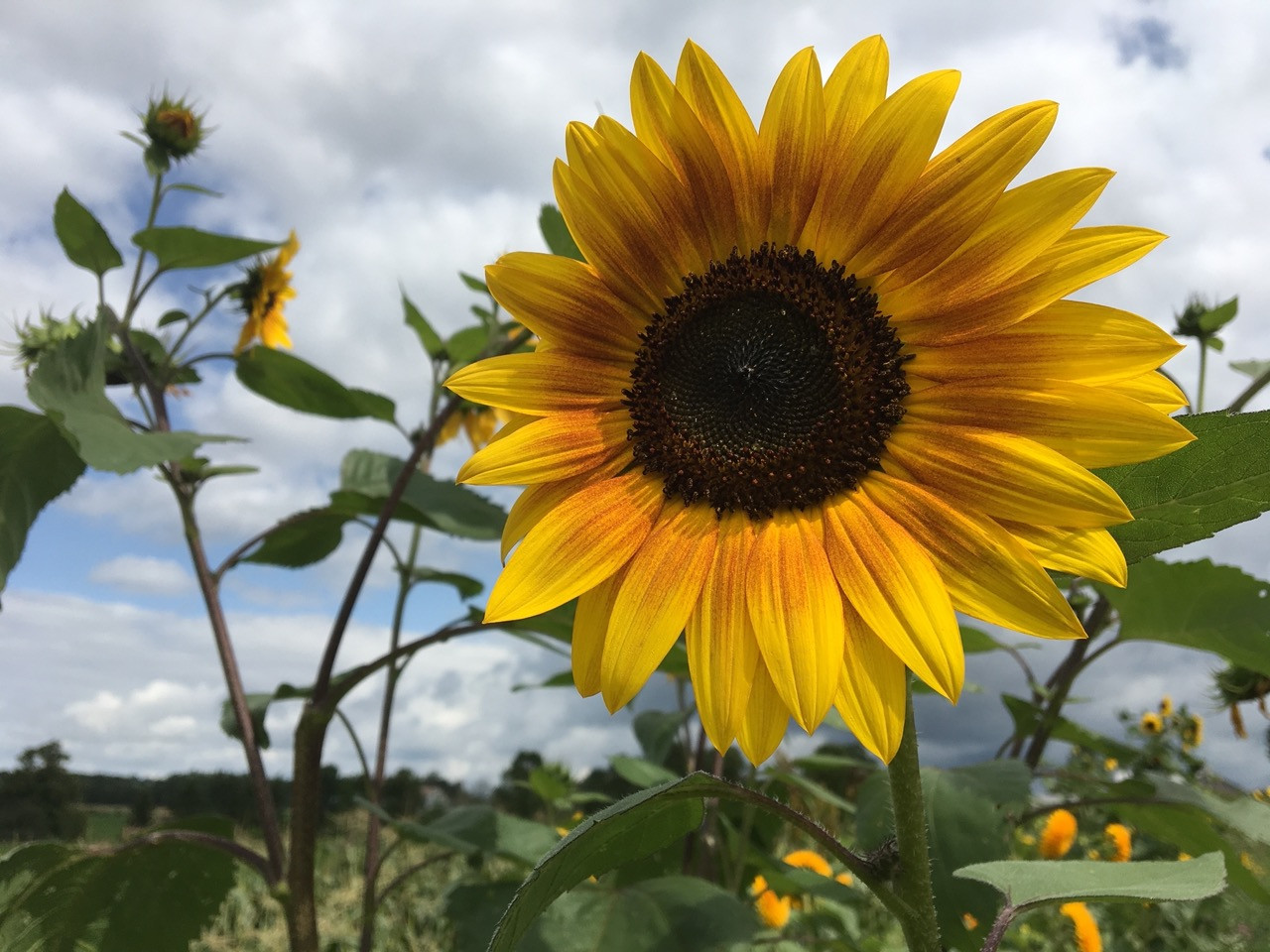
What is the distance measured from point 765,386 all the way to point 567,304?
0.85ft

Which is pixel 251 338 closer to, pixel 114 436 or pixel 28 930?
pixel 114 436

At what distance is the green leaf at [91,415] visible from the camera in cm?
146

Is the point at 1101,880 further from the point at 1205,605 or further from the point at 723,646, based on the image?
the point at 1205,605

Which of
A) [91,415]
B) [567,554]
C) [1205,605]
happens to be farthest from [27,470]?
[1205,605]

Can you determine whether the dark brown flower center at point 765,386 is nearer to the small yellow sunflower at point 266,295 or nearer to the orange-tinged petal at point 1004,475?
the orange-tinged petal at point 1004,475

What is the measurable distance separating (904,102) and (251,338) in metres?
2.60

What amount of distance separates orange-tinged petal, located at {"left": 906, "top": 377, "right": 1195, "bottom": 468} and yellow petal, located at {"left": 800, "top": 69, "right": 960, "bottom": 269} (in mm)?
197

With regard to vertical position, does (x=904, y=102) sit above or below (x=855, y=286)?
above

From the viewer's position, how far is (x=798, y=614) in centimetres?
94

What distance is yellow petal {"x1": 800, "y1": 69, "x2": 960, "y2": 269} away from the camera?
0.95m

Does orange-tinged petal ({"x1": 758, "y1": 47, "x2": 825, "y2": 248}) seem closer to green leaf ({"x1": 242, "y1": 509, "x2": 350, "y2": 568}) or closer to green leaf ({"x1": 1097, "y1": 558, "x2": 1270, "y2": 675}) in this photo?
green leaf ({"x1": 1097, "y1": 558, "x2": 1270, "y2": 675})

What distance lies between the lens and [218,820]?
1.90 metres

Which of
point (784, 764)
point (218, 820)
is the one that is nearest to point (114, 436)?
point (218, 820)

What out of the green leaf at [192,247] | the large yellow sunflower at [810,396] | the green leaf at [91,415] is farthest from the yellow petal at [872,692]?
the green leaf at [192,247]
